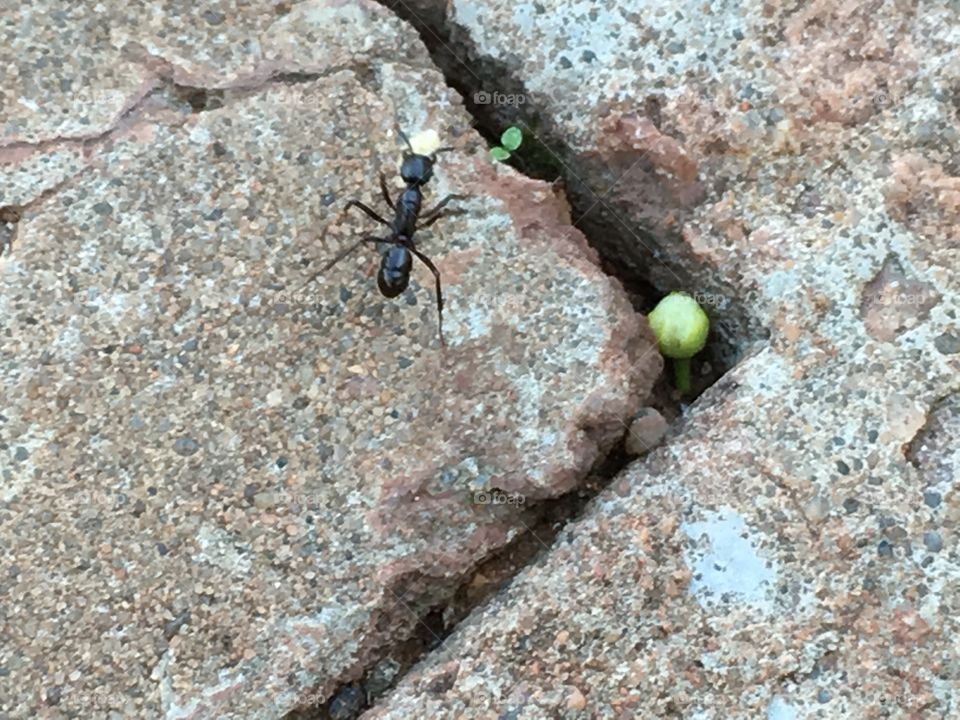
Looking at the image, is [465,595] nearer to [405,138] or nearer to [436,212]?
[436,212]

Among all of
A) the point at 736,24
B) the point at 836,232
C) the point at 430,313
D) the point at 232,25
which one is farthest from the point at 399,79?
the point at 836,232

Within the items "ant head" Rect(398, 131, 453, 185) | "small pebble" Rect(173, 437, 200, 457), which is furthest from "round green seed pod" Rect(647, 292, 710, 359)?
"small pebble" Rect(173, 437, 200, 457)

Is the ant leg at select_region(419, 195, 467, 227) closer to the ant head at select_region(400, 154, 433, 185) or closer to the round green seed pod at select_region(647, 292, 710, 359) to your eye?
the ant head at select_region(400, 154, 433, 185)

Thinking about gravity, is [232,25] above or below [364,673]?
above

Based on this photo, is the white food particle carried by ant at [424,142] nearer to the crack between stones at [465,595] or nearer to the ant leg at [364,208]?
the ant leg at [364,208]

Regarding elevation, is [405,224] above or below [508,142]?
below

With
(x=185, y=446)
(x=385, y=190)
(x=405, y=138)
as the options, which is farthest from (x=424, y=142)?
(x=185, y=446)

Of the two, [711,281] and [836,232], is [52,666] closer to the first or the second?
[711,281]
